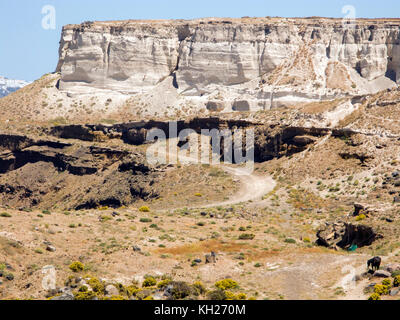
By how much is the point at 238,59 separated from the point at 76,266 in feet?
227

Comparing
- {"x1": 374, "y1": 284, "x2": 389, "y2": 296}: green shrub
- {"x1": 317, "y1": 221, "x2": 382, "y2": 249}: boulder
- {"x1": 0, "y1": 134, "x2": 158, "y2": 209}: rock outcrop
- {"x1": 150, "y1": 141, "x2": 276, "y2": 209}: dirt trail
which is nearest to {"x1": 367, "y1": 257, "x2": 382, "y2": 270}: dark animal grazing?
{"x1": 374, "y1": 284, "x2": 389, "y2": 296}: green shrub

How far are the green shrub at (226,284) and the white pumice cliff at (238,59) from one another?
2322 inches

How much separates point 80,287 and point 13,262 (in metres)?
5.82

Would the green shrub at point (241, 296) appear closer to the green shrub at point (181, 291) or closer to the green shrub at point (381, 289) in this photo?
the green shrub at point (181, 291)

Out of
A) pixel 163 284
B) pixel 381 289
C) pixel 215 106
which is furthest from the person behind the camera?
pixel 215 106

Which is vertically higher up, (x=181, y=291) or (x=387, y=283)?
(x=387, y=283)

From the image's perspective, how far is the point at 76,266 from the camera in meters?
34.4

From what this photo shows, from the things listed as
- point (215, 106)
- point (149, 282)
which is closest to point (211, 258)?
point (149, 282)

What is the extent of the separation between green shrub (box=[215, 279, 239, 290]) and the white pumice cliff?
58991mm

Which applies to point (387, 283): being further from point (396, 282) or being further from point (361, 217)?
point (361, 217)

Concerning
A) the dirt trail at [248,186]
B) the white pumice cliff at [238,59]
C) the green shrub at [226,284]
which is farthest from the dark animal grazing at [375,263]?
the white pumice cliff at [238,59]

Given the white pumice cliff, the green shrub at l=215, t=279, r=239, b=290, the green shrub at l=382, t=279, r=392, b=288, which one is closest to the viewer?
the green shrub at l=382, t=279, r=392, b=288

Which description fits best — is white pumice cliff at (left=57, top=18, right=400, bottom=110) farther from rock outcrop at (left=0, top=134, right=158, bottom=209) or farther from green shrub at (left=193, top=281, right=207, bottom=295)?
green shrub at (left=193, top=281, right=207, bottom=295)

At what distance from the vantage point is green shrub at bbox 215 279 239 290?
3331 centimetres
